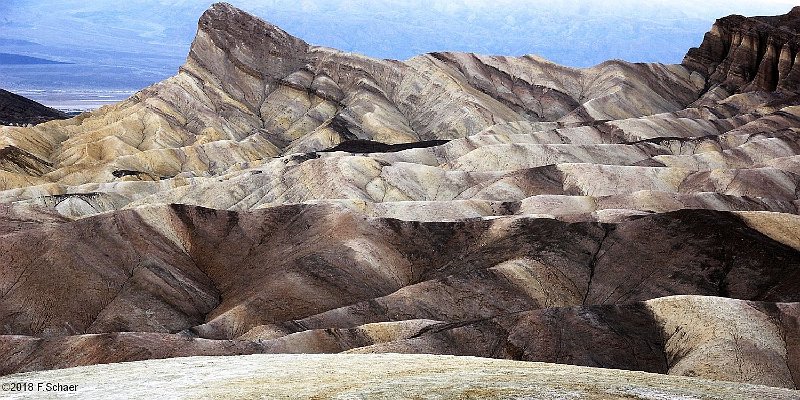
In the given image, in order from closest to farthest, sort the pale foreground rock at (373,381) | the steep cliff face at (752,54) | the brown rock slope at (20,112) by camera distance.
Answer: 1. the pale foreground rock at (373,381)
2. the steep cliff face at (752,54)
3. the brown rock slope at (20,112)

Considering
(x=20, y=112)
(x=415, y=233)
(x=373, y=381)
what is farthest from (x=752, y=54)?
(x=20, y=112)

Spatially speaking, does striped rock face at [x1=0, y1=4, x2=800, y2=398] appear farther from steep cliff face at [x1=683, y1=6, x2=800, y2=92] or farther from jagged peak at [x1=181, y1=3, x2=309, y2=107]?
jagged peak at [x1=181, y1=3, x2=309, y2=107]

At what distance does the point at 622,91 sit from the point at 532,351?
90065mm

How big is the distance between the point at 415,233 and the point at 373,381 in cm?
3187

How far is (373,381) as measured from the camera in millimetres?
25594

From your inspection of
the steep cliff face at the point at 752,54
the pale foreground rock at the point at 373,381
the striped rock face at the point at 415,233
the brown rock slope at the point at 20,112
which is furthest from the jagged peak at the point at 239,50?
the pale foreground rock at the point at 373,381

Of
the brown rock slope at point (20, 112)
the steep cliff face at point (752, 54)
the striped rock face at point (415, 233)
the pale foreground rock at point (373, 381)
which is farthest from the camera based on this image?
the brown rock slope at point (20, 112)

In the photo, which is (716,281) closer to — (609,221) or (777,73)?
(609,221)

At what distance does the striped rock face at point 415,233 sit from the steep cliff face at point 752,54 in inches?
30.0

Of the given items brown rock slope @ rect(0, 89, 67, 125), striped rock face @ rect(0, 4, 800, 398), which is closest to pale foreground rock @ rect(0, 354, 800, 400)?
striped rock face @ rect(0, 4, 800, 398)

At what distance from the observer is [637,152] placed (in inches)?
3583

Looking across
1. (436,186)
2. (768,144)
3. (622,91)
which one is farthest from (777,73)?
(436,186)

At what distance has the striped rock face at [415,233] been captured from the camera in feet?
128

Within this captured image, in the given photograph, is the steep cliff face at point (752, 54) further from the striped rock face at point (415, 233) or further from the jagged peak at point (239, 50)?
the jagged peak at point (239, 50)
